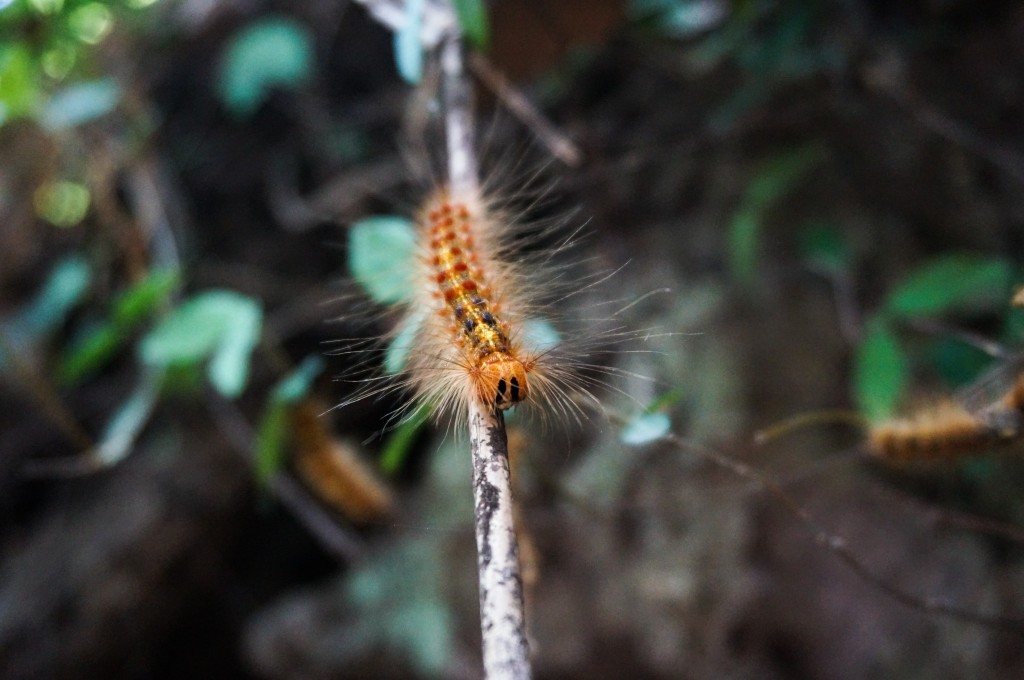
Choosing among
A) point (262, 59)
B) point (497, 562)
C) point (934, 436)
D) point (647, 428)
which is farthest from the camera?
point (262, 59)

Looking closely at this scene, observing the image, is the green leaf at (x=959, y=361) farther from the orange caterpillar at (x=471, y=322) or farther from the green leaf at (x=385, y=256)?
the green leaf at (x=385, y=256)

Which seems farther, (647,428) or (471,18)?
(471,18)

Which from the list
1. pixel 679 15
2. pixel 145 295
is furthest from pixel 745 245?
pixel 145 295

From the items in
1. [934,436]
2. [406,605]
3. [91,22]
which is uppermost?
[91,22]

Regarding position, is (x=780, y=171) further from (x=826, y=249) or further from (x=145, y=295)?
(x=145, y=295)

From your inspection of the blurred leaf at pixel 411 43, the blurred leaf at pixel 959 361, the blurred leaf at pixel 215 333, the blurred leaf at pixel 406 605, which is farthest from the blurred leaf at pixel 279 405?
the blurred leaf at pixel 959 361

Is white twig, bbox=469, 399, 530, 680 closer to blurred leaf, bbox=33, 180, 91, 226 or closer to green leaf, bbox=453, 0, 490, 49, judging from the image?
green leaf, bbox=453, 0, 490, 49
